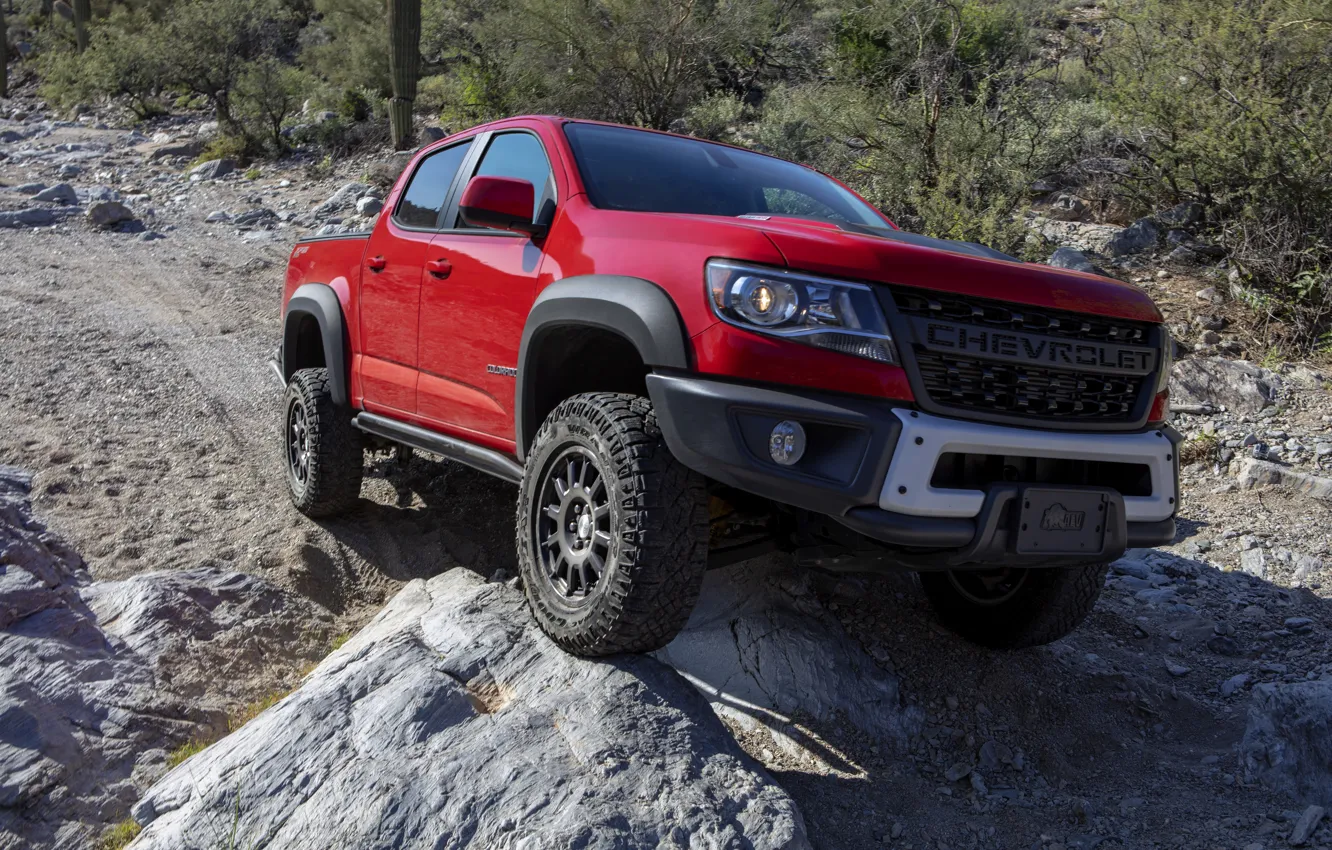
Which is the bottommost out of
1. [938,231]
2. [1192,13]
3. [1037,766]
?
[1037,766]

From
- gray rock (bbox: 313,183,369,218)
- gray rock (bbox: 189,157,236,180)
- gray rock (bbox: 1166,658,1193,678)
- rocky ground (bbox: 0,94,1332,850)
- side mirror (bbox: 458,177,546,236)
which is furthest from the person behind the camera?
gray rock (bbox: 189,157,236,180)

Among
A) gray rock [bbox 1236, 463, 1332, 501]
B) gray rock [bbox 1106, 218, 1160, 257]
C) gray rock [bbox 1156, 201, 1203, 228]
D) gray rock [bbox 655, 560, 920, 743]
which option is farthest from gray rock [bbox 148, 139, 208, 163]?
gray rock [bbox 1236, 463, 1332, 501]

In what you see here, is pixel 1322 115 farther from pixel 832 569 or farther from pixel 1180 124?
pixel 832 569

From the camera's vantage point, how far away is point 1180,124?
8164mm

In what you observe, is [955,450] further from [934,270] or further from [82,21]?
[82,21]

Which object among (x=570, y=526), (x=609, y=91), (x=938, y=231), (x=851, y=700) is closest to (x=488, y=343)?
(x=570, y=526)

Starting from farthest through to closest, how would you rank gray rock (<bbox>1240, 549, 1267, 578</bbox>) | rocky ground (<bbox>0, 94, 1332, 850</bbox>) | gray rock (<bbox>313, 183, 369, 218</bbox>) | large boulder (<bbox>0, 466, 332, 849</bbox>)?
gray rock (<bbox>313, 183, 369, 218</bbox>) < gray rock (<bbox>1240, 549, 1267, 578</bbox>) < large boulder (<bbox>0, 466, 332, 849</bbox>) < rocky ground (<bbox>0, 94, 1332, 850</bbox>)

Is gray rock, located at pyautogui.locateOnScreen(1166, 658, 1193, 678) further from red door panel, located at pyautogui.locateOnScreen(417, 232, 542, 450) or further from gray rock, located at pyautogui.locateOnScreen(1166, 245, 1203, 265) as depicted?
gray rock, located at pyautogui.locateOnScreen(1166, 245, 1203, 265)

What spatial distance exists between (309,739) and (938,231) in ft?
21.6

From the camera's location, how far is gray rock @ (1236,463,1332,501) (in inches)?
204

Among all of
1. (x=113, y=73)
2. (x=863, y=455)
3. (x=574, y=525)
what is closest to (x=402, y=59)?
(x=113, y=73)

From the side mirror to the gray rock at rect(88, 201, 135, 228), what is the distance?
36.1 feet

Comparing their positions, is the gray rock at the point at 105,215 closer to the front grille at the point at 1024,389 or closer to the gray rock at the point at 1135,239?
the gray rock at the point at 1135,239

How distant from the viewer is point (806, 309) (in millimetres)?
2533
